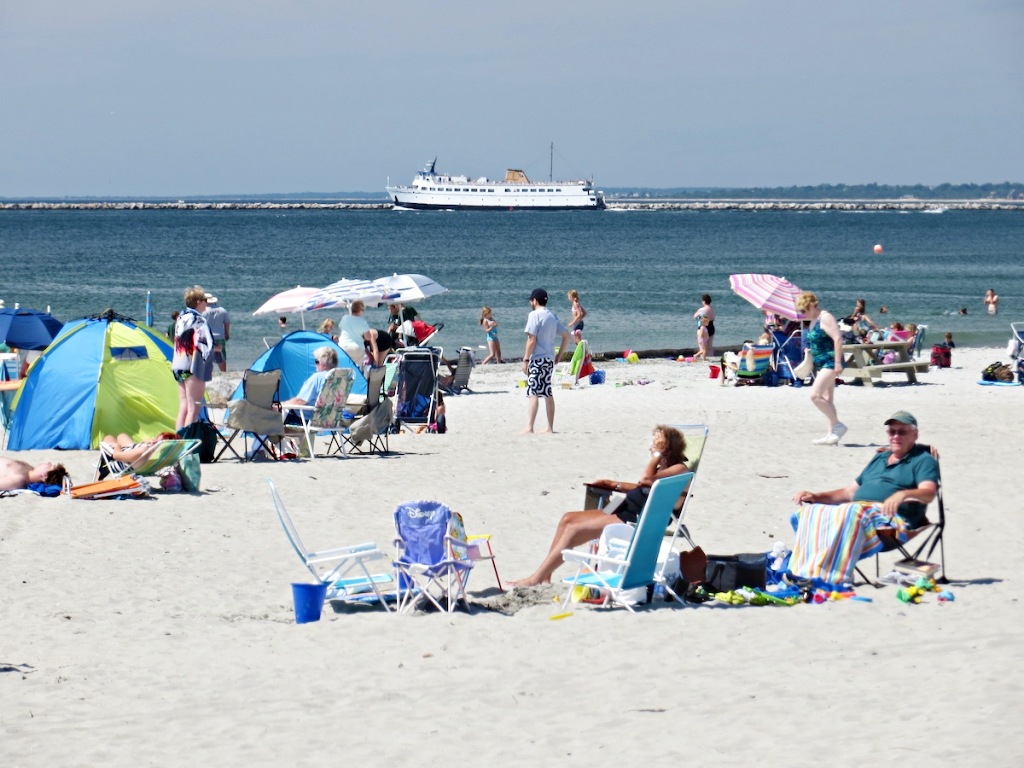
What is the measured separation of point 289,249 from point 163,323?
3542 cm

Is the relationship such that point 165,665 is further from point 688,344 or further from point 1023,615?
point 688,344

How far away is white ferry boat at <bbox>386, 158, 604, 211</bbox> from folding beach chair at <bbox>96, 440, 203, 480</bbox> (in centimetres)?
11904

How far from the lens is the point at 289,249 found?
65.8m

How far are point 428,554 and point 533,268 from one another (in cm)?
4491

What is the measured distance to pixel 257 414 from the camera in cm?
977

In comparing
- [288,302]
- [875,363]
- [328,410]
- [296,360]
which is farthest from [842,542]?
[288,302]

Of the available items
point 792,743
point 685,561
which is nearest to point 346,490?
point 685,561

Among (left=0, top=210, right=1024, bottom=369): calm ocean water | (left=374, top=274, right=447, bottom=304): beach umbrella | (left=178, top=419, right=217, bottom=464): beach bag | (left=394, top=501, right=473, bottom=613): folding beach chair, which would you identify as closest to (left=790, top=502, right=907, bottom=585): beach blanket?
(left=394, top=501, right=473, bottom=613): folding beach chair

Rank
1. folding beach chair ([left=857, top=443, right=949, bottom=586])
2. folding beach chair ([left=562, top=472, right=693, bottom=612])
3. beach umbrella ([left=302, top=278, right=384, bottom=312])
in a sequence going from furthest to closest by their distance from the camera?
beach umbrella ([left=302, top=278, right=384, bottom=312]) < folding beach chair ([left=857, top=443, right=949, bottom=586]) < folding beach chair ([left=562, top=472, right=693, bottom=612])

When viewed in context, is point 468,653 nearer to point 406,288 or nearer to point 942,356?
point 406,288

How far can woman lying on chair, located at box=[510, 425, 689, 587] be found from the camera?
651 centimetres

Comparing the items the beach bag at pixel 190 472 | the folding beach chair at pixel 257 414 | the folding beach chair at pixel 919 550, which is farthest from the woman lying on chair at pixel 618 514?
the folding beach chair at pixel 257 414

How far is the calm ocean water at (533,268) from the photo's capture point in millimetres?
29156

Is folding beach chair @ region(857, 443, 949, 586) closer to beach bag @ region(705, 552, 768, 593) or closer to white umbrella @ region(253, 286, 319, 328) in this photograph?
beach bag @ region(705, 552, 768, 593)
